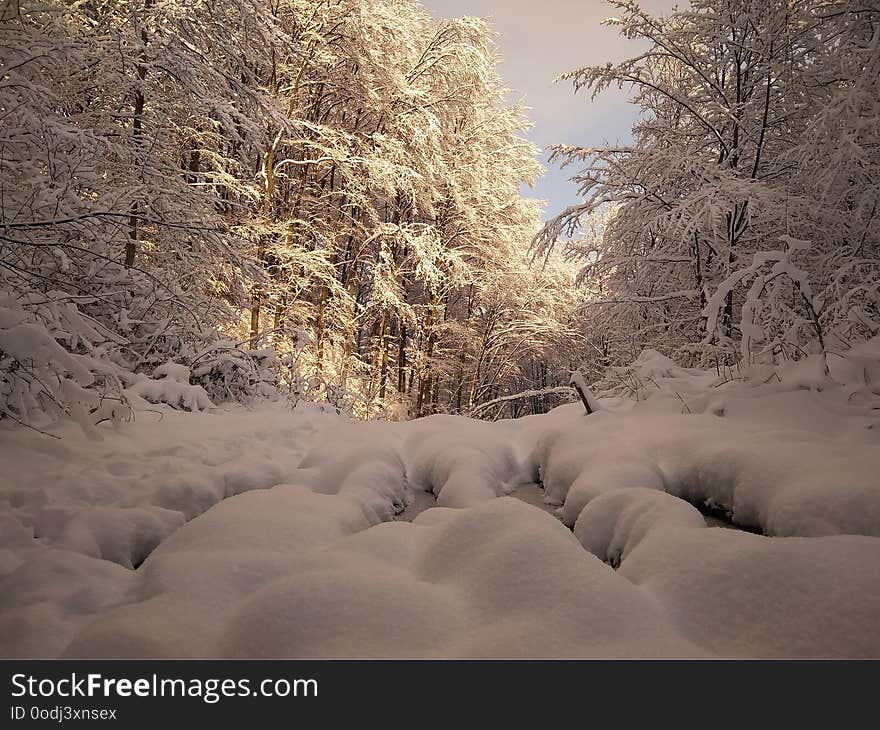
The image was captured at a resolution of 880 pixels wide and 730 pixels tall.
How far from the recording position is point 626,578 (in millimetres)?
1505

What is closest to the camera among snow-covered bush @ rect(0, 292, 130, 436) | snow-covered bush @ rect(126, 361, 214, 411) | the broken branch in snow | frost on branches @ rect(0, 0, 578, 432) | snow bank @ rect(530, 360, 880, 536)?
snow bank @ rect(530, 360, 880, 536)

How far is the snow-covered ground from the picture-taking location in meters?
1.25

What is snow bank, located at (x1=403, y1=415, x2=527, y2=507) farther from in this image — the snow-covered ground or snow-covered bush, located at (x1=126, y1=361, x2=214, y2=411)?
snow-covered bush, located at (x1=126, y1=361, x2=214, y2=411)

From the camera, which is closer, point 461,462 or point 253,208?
point 461,462

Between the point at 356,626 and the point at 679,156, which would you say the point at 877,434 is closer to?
the point at 356,626

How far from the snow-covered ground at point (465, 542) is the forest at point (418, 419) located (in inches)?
0.5

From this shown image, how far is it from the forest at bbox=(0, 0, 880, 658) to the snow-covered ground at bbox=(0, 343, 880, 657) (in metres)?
0.01

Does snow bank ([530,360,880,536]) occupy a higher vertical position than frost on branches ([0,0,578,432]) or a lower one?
lower

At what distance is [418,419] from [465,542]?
115 inches

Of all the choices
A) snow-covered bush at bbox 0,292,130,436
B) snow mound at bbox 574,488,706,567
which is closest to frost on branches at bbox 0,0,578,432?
snow-covered bush at bbox 0,292,130,436

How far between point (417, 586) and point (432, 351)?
10247 mm

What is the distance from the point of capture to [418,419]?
15.2 feet

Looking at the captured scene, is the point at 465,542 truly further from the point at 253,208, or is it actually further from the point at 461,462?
the point at 253,208

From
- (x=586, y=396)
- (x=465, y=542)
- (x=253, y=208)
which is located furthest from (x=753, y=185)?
A: (x=253, y=208)
